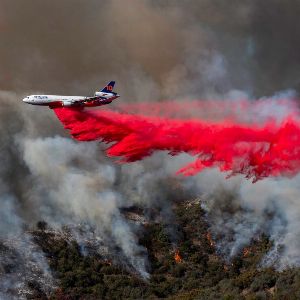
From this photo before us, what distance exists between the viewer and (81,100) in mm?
117500

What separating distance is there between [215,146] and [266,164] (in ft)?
31.6

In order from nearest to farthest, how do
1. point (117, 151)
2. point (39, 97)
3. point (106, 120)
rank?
1. point (117, 151)
2. point (106, 120)
3. point (39, 97)

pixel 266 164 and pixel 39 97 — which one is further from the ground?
pixel 39 97

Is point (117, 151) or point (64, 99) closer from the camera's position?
point (117, 151)

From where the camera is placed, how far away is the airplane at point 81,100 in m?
118

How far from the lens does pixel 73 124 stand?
113875mm

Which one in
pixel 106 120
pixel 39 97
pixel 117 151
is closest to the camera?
pixel 117 151

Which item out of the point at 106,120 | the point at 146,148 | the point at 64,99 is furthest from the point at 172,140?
the point at 64,99

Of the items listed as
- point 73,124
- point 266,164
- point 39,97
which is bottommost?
point 266,164

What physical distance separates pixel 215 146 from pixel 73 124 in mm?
26079

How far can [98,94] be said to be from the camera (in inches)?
4670

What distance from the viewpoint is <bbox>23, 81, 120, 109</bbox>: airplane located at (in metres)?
118

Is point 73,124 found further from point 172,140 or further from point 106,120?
point 172,140

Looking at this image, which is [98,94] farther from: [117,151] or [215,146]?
[215,146]
